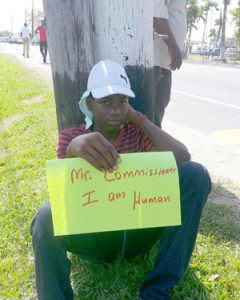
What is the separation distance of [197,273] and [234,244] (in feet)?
1.50

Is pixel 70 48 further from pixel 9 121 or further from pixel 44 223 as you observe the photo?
pixel 9 121

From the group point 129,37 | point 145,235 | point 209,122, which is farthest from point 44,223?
point 209,122

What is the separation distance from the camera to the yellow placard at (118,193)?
1.96m

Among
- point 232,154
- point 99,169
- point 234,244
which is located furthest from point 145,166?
point 232,154

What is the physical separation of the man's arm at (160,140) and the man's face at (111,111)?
0.08 metres

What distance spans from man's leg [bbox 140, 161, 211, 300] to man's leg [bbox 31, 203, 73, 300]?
0.43 m

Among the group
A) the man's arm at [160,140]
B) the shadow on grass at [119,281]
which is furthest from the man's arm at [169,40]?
the shadow on grass at [119,281]

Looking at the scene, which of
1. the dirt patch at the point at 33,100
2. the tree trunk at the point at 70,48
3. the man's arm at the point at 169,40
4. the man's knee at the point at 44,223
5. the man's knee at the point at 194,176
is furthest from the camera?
the dirt patch at the point at 33,100

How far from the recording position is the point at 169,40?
3.02 m

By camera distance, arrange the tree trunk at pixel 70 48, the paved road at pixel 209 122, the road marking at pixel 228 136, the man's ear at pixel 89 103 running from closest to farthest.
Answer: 1. the man's ear at pixel 89 103
2. the tree trunk at pixel 70 48
3. the paved road at pixel 209 122
4. the road marking at pixel 228 136

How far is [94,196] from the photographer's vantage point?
6.53ft

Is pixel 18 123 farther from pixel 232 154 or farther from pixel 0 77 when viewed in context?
pixel 0 77

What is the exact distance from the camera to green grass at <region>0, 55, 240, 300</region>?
2389 millimetres

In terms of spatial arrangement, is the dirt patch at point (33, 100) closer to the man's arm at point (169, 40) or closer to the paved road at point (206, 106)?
the paved road at point (206, 106)
